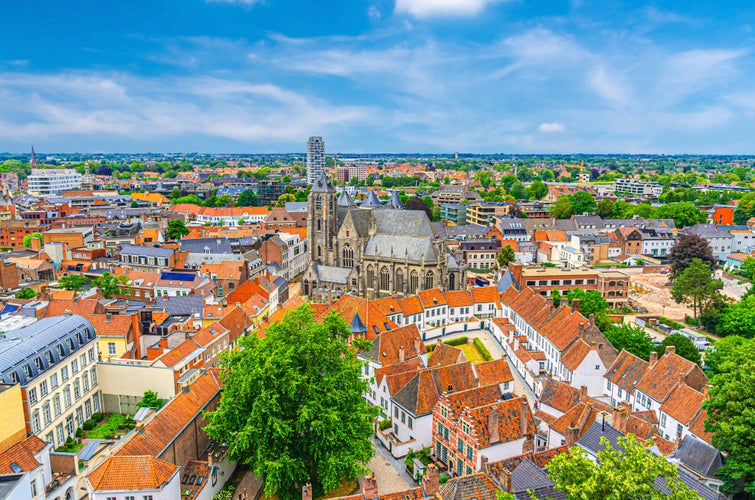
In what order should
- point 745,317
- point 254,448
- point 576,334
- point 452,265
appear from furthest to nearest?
point 452,265
point 745,317
point 576,334
point 254,448

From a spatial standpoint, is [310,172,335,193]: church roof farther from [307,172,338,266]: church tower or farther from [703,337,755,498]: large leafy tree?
[703,337,755,498]: large leafy tree

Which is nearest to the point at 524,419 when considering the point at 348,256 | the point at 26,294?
the point at 348,256

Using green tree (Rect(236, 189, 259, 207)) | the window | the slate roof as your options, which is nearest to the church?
the window

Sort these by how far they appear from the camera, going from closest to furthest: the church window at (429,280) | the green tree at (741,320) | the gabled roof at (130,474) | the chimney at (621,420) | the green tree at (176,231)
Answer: the gabled roof at (130,474) → the chimney at (621,420) → the green tree at (741,320) → the church window at (429,280) → the green tree at (176,231)

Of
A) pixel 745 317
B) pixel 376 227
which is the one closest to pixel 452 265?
pixel 376 227

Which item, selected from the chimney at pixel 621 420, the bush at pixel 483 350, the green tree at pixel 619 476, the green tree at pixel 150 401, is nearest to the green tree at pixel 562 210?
the bush at pixel 483 350

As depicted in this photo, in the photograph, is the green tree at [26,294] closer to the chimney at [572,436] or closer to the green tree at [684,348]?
the chimney at [572,436]

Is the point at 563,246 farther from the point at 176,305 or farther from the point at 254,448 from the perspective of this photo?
the point at 254,448
